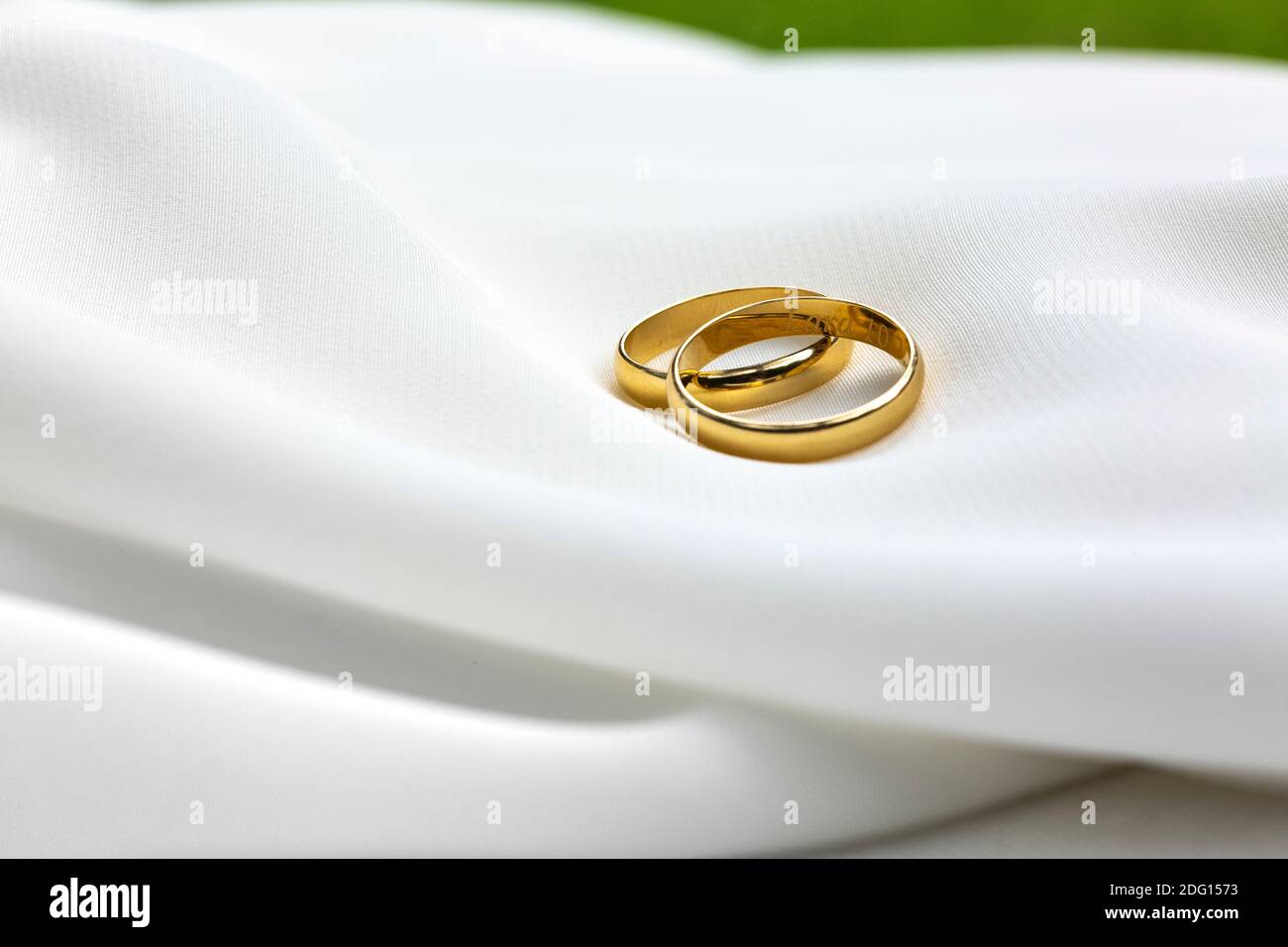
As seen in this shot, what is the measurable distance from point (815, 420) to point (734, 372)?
2.5 inches

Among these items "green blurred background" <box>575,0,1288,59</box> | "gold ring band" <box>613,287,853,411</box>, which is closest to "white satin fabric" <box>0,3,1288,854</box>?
"gold ring band" <box>613,287,853,411</box>

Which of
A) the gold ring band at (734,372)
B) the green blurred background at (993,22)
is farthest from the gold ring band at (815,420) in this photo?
the green blurred background at (993,22)

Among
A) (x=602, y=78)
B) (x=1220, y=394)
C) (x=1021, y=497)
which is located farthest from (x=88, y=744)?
(x=602, y=78)

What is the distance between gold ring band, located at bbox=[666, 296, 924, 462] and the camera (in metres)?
0.63

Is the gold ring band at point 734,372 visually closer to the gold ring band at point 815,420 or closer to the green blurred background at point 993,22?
the gold ring band at point 815,420

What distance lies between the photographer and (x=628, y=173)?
0.97 m

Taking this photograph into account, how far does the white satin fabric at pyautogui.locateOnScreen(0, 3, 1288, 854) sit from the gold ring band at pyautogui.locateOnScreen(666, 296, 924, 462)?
0.02 m

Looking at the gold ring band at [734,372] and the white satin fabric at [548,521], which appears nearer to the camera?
the white satin fabric at [548,521]

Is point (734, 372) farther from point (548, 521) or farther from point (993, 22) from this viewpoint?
point (993, 22)

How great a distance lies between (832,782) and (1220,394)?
0.86 ft

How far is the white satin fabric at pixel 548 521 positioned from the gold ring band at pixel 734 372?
18 mm

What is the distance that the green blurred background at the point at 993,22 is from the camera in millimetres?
1950

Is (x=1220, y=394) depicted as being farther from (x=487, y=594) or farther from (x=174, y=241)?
(x=174, y=241)

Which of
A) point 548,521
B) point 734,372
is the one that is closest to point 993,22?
point 734,372
